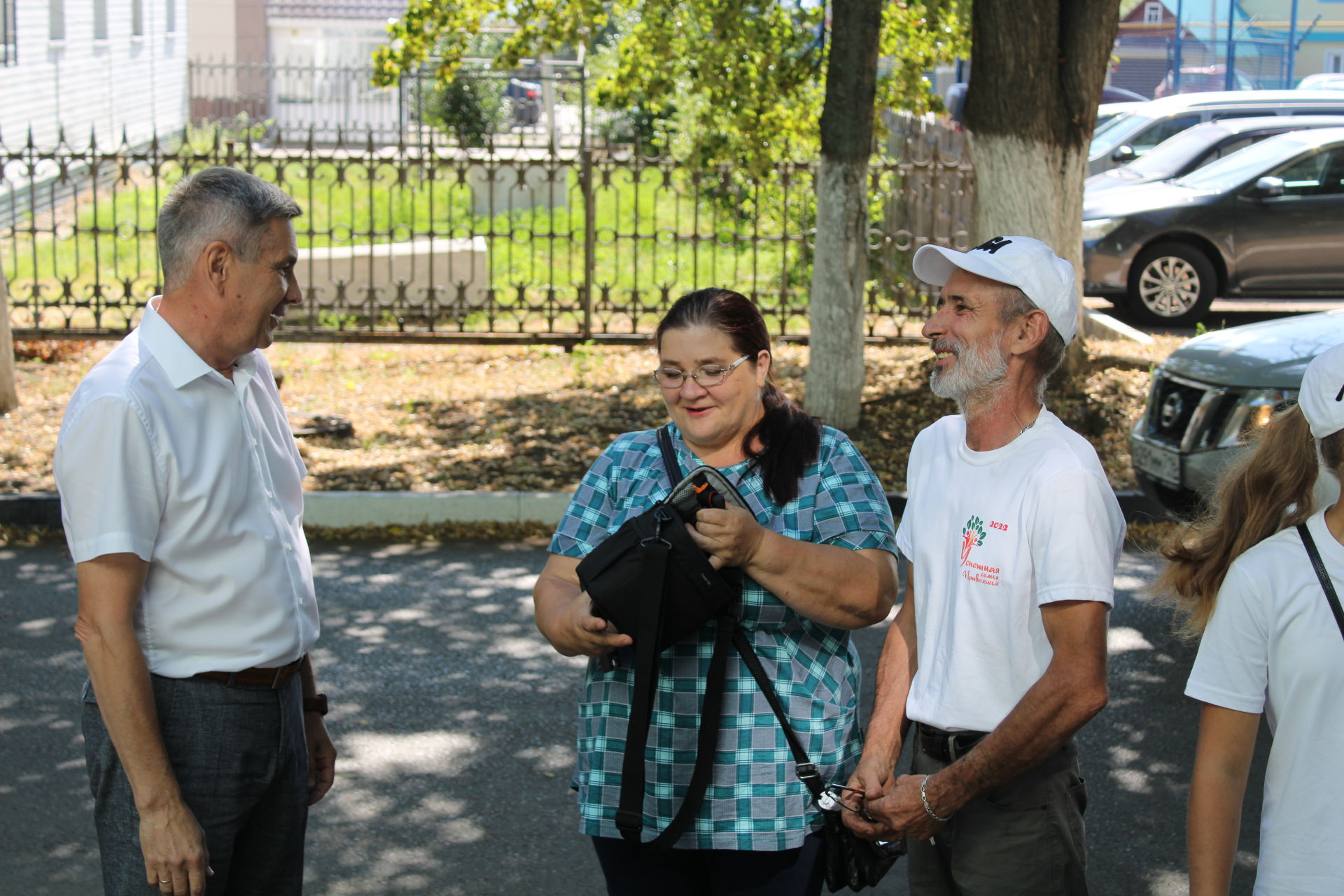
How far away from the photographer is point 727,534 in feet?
8.18

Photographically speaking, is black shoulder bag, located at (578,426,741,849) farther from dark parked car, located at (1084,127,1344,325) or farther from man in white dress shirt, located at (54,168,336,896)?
dark parked car, located at (1084,127,1344,325)

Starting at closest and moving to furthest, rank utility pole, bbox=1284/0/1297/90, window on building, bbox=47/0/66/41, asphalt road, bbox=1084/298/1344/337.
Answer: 1. asphalt road, bbox=1084/298/1344/337
2. window on building, bbox=47/0/66/41
3. utility pole, bbox=1284/0/1297/90

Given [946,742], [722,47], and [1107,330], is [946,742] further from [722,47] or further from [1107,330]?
[1107,330]

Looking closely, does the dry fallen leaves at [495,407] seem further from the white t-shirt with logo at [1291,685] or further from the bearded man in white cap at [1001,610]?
the white t-shirt with logo at [1291,685]

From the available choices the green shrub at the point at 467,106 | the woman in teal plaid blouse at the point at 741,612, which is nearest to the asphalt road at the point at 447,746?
the woman in teal plaid blouse at the point at 741,612

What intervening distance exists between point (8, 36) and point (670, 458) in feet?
64.0

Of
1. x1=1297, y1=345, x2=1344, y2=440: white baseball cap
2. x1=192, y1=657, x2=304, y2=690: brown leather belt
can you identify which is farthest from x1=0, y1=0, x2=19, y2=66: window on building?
x1=1297, y1=345, x2=1344, y2=440: white baseball cap

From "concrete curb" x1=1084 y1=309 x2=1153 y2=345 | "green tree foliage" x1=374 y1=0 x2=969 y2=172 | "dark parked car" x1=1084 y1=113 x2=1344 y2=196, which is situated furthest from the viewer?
"dark parked car" x1=1084 y1=113 x2=1344 y2=196

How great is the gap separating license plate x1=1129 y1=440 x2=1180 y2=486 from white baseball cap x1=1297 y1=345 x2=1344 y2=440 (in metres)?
4.60

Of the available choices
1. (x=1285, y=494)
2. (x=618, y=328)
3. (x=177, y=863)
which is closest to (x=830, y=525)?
(x=1285, y=494)

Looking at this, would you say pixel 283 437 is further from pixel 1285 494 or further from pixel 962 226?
pixel 962 226

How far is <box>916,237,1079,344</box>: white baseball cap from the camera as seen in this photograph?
264cm

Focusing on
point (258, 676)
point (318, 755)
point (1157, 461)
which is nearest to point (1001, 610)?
point (258, 676)

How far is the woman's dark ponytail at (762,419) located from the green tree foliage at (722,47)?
24.6ft
